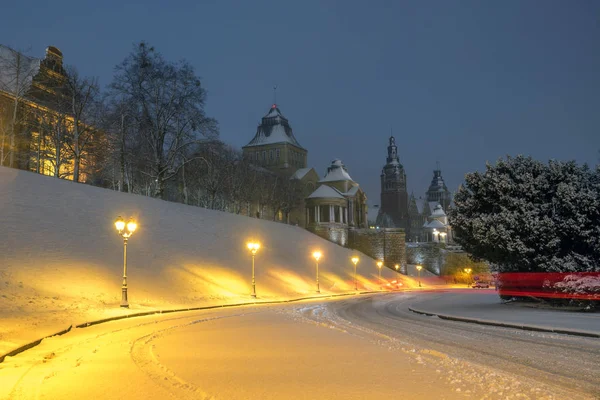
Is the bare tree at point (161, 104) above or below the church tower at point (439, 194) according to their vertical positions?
below

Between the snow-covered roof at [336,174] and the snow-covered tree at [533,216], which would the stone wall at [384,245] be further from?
the snow-covered tree at [533,216]

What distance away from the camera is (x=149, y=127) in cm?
3709

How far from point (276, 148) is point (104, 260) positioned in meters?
84.1

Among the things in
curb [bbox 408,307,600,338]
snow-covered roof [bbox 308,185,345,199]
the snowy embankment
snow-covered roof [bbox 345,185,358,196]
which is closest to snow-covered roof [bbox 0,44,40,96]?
the snowy embankment

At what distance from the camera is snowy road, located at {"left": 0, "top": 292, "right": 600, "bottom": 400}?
19.9 ft

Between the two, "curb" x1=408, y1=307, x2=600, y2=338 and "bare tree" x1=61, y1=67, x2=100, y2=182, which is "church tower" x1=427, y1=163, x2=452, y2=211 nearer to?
"bare tree" x1=61, y1=67, x2=100, y2=182

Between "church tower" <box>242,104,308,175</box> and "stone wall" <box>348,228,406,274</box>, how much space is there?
34424mm

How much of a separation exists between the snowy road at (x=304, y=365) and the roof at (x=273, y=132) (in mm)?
96994

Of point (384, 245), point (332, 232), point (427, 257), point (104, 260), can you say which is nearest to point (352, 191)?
point (427, 257)

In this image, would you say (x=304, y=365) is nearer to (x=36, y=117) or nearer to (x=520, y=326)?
(x=520, y=326)

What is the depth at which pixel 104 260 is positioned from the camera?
24.1 m

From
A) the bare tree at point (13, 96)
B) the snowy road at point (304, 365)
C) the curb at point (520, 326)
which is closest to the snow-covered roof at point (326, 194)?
the bare tree at point (13, 96)

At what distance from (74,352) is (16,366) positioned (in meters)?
1.58

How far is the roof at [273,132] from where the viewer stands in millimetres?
108938
